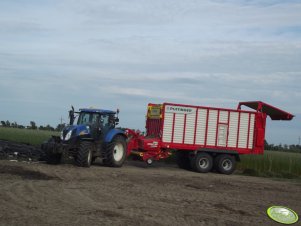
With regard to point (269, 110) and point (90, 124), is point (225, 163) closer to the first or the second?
point (269, 110)

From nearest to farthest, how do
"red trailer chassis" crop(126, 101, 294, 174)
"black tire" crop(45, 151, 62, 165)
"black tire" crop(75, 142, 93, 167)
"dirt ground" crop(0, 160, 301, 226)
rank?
"dirt ground" crop(0, 160, 301, 226)
"black tire" crop(75, 142, 93, 167)
"black tire" crop(45, 151, 62, 165)
"red trailer chassis" crop(126, 101, 294, 174)

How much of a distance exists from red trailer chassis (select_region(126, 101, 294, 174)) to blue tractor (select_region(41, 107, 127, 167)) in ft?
3.93

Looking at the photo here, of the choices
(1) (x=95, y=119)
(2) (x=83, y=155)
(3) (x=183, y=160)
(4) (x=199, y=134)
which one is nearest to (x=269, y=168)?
(3) (x=183, y=160)

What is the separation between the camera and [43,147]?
66.7 feet

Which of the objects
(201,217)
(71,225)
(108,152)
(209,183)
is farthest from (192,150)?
(71,225)

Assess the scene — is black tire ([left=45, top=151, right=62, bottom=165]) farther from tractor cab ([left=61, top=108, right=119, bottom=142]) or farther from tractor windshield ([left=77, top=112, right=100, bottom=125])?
tractor windshield ([left=77, top=112, right=100, bottom=125])

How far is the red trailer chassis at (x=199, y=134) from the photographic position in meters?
22.8

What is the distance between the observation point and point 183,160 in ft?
79.8

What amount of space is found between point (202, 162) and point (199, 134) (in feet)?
4.14

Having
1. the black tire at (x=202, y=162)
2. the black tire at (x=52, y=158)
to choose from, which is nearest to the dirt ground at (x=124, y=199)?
the black tire at (x=52, y=158)

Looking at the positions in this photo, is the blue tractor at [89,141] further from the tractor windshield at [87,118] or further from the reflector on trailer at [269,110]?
the reflector on trailer at [269,110]

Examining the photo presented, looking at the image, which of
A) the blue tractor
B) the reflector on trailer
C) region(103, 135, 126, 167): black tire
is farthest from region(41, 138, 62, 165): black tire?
the reflector on trailer

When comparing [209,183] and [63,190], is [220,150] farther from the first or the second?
[63,190]

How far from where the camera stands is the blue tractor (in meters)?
19.9
